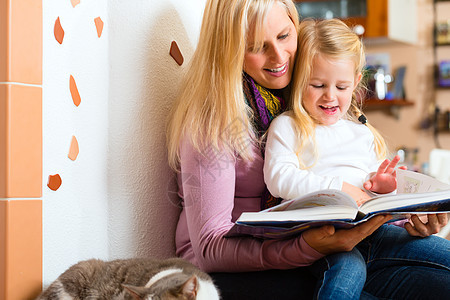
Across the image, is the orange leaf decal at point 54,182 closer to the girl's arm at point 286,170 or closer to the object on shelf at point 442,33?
the girl's arm at point 286,170

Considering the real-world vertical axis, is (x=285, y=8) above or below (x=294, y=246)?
above

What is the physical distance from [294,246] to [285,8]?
26.9 inches

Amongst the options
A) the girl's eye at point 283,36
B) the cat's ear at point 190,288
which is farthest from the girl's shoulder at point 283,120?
the cat's ear at point 190,288

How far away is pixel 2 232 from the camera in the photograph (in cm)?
100

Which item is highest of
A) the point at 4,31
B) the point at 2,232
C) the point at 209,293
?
the point at 4,31

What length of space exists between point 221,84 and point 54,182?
0.50m

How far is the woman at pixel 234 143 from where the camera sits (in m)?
1.19

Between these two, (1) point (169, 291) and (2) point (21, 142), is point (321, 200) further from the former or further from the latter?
(2) point (21, 142)

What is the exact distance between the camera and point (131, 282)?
110 cm

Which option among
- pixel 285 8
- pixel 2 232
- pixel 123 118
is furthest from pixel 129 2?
pixel 2 232

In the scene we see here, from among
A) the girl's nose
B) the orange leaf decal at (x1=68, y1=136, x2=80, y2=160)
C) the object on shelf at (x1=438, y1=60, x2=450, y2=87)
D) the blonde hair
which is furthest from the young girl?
the object on shelf at (x1=438, y1=60, x2=450, y2=87)

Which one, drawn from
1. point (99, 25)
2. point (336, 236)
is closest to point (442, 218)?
point (336, 236)

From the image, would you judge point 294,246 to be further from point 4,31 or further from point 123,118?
point 4,31

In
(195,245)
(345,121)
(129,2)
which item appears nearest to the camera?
(195,245)
